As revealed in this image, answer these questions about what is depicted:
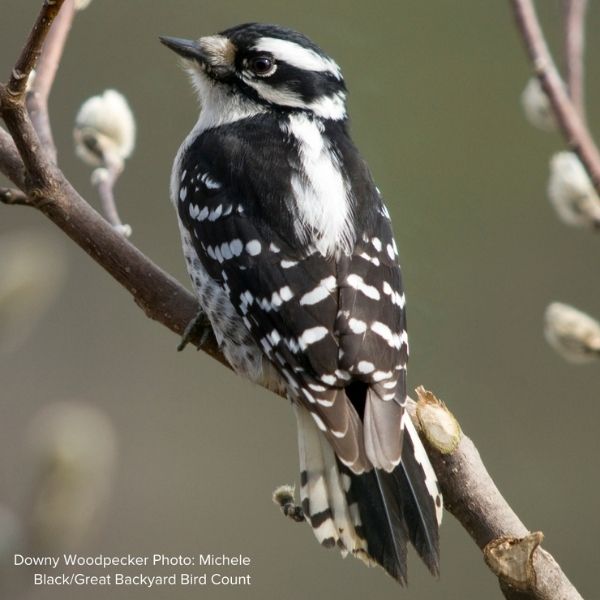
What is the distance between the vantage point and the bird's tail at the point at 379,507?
7.55ft

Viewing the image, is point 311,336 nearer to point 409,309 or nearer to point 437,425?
point 437,425

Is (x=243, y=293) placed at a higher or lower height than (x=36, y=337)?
lower

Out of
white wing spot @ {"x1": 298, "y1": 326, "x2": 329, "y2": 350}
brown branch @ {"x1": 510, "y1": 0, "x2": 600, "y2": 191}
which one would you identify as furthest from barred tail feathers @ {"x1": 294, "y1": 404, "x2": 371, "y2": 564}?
brown branch @ {"x1": 510, "y1": 0, "x2": 600, "y2": 191}

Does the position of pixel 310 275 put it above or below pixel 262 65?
below

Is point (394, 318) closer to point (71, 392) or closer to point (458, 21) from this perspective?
point (71, 392)

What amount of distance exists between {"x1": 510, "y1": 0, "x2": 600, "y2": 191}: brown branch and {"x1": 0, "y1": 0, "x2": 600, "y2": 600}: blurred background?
2687mm

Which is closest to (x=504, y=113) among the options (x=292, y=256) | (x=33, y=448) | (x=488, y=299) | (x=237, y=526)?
(x=488, y=299)

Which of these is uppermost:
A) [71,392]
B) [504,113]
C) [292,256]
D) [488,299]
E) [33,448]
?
[504,113]

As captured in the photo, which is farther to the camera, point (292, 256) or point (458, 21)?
point (458, 21)

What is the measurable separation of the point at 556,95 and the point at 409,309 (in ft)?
12.3

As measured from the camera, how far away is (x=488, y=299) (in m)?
6.18

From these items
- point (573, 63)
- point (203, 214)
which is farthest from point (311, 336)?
point (573, 63)

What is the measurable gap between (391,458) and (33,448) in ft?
2.87

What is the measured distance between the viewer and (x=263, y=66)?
125 inches
